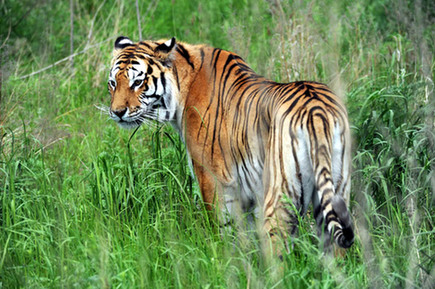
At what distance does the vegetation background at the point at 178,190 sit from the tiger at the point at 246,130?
0.17 metres

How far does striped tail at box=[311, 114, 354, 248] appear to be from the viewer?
3.03 meters

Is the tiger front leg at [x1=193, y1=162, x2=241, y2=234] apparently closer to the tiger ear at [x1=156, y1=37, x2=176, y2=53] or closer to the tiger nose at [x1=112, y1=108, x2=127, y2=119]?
the tiger nose at [x1=112, y1=108, x2=127, y2=119]

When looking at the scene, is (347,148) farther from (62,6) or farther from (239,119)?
(62,6)

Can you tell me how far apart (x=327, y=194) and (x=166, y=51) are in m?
1.75

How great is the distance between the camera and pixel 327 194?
10.3 feet

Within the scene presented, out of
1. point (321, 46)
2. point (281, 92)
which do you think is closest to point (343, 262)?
point (281, 92)

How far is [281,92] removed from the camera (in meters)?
3.71

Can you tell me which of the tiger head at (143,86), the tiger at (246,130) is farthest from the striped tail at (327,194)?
the tiger head at (143,86)

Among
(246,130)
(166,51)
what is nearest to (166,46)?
(166,51)

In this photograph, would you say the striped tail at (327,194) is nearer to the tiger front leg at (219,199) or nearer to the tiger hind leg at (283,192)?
the tiger hind leg at (283,192)

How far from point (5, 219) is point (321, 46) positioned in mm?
3323

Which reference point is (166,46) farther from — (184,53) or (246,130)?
(246,130)

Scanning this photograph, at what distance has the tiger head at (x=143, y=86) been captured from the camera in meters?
4.23

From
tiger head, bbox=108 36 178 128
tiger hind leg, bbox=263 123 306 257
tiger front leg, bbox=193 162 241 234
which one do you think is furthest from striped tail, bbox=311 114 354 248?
tiger head, bbox=108 36 178 128
